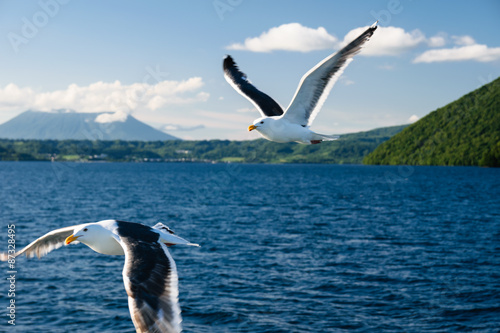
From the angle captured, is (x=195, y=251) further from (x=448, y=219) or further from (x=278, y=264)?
(x=448, y=219)

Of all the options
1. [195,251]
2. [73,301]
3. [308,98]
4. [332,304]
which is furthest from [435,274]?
[308,98]

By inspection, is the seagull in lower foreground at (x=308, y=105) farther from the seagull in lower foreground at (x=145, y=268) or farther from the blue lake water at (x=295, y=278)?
the blue lake water at (x=295, y=278)

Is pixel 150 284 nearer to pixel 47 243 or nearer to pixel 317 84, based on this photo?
pixel 47 243

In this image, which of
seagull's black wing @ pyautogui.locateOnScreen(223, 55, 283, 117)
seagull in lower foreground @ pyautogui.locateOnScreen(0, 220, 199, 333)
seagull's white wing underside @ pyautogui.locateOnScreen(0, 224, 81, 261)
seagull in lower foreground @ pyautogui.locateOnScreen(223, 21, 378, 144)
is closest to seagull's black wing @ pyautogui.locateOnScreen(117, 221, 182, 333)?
Answer: seagull in lower foreground @ pyautogui.locateOnScreen(0, 220, 199, 333)

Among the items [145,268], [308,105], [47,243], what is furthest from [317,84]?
[47,243]

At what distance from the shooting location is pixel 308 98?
12.0 metres

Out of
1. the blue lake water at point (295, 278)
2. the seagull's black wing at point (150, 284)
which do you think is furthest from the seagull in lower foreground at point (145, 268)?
the blue lake water at point (295, 278)

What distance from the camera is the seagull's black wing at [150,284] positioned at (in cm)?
689

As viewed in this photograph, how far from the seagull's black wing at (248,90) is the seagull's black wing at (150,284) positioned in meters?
6.76

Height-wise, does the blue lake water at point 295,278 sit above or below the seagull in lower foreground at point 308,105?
below

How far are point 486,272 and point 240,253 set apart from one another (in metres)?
22.4

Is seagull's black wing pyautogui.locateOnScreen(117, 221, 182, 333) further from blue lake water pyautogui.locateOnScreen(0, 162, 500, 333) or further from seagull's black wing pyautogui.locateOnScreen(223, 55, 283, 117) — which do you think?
blue lake water pyautogui.locateOnScreen(0, 162, 500, 333)

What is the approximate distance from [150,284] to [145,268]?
0.34 meters

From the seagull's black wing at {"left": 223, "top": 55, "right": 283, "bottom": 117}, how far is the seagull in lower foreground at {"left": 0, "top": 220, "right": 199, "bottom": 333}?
6.09 m
